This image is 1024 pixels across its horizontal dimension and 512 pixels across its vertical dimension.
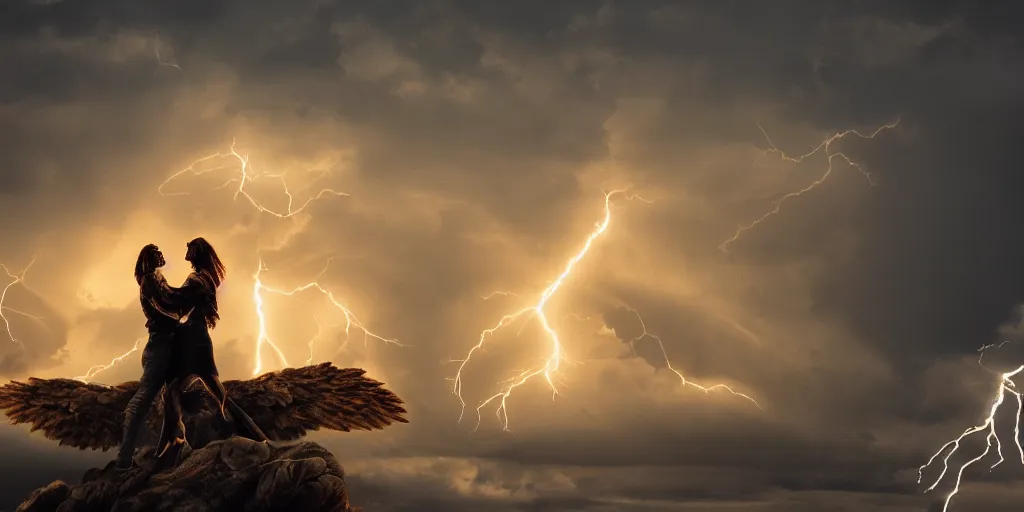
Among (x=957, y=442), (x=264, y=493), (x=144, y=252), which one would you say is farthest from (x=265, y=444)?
(x=957, y=442)

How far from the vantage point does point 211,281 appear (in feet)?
52.6

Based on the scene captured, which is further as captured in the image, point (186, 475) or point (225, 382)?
point (225, 382)

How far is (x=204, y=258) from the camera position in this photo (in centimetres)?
1599

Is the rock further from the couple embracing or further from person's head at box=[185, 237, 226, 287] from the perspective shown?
person's head at box=[185, 237, 226, 287]

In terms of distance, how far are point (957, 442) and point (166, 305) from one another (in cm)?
1552

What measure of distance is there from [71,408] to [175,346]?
2.13 metres

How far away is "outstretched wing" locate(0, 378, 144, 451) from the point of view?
16.5 meters

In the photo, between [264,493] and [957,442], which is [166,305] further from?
[957,442]

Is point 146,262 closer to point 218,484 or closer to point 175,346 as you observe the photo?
point 175,346

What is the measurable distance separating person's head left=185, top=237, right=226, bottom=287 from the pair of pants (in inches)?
42.9

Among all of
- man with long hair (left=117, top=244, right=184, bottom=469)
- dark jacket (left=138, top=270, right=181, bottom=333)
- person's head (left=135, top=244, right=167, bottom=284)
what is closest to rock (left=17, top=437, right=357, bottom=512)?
man with long hair (left=117, top=244, right=184, bottom=469)

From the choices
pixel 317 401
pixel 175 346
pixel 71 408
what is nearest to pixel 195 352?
pixel 175 346

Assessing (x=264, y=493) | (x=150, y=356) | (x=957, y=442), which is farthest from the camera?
(x=957, y=442)

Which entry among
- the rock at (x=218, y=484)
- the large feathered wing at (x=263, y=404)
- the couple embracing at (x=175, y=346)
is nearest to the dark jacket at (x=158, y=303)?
the couple embracing at (x=175, y=346)
